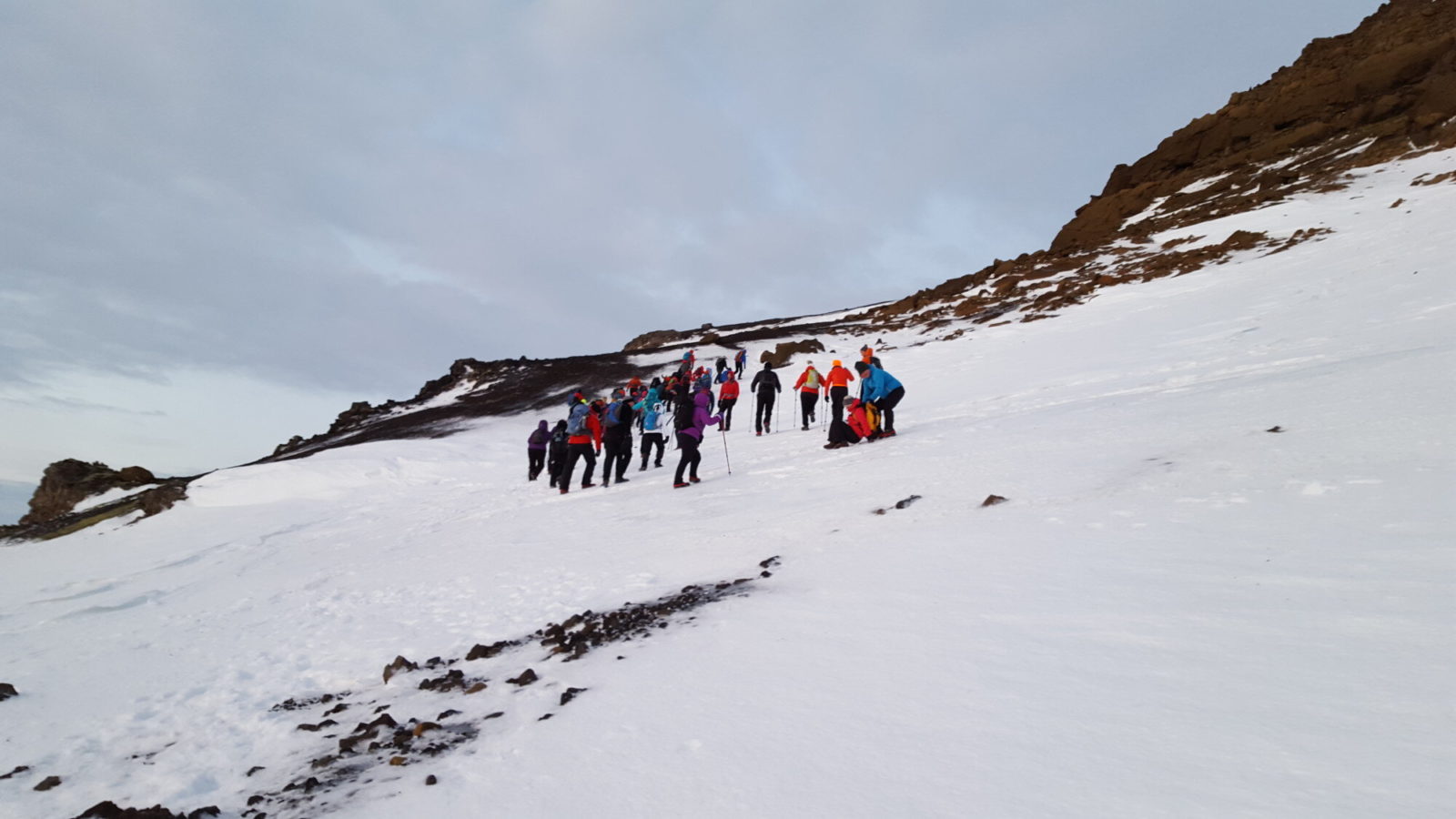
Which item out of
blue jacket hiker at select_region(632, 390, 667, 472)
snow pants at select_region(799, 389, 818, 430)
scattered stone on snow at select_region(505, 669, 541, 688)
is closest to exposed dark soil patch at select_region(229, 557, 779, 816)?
scattered stone on snow at select_region(505, 669, 541, 688)

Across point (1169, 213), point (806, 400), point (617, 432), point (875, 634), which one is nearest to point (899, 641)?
point (875, 634)

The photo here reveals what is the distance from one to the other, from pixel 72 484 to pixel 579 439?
24312 mm

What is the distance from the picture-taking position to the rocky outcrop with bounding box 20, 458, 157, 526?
82.8 ft

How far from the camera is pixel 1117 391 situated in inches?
476

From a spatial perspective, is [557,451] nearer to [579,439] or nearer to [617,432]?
[579,439]

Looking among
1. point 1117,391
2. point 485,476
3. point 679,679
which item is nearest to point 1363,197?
point 1117,391

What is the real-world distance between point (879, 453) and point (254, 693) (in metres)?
8.90

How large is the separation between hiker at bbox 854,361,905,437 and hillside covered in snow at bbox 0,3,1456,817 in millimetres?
675

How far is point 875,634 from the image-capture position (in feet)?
13.3

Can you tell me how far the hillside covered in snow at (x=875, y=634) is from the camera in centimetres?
252

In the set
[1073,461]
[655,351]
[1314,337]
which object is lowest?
[1073,461]

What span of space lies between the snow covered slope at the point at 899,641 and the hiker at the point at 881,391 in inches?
62.1

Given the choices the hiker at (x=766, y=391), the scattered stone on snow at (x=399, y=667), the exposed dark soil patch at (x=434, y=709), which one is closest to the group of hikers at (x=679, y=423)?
the hiker at (x=766, y=391)

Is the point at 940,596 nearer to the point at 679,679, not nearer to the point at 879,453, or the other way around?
the point at 679,679
